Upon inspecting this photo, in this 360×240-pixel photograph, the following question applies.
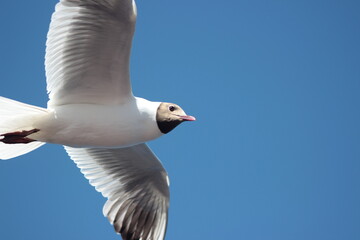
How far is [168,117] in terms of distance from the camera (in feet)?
17.0

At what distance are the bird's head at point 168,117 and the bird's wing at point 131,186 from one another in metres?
0.90

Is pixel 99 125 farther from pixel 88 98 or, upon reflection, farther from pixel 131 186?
pixel 131 186

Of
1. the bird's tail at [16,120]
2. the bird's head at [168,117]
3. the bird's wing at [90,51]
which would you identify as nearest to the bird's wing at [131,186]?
the bird's head at [168,117]

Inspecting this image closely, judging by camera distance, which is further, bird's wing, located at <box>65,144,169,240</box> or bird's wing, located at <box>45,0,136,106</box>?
bird's wing, located at <box>65,144,169,240</box>

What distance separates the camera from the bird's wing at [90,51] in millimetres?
4738

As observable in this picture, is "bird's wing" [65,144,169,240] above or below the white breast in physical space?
below

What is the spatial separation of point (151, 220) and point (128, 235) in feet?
0.91

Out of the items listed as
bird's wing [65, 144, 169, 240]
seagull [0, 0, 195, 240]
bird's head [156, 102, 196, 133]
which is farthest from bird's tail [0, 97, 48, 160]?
bird's wing [65, 144, 169, 240]

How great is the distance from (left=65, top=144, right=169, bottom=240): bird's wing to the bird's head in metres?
0.90

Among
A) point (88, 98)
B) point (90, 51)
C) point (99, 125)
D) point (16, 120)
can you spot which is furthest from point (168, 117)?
point (16, 120)

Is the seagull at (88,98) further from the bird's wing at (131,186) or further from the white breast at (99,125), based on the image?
the bird's wing at (131,186)

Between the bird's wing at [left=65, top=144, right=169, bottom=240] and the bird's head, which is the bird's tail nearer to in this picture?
the bird's head

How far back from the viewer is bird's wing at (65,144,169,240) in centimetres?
611

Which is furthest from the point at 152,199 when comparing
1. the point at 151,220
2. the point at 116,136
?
the point at 116,136
